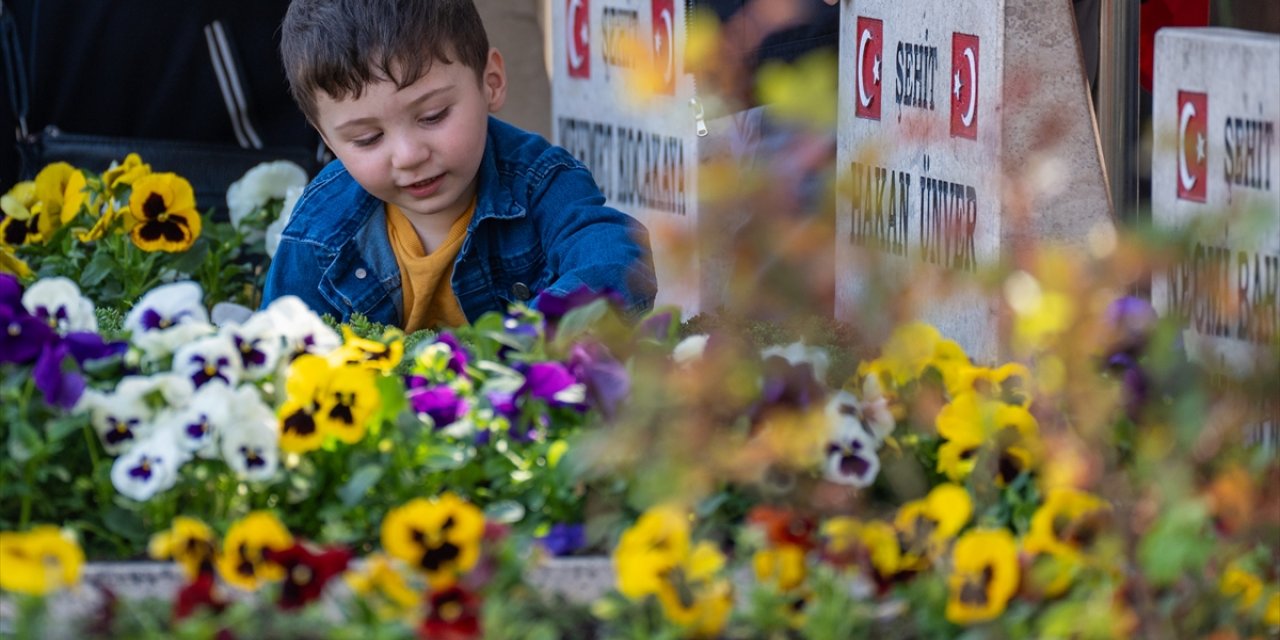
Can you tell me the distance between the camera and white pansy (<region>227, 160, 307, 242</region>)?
391 centimetres

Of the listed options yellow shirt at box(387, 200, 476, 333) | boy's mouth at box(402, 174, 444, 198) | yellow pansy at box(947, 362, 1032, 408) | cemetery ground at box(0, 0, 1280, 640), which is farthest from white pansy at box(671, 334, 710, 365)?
yellow shirt at box(387, 200, 476, 333)

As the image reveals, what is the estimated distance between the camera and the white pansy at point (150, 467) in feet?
6.02

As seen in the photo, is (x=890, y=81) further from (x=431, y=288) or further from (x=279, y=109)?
(x=279, y=109)

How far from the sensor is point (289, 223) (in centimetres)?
333

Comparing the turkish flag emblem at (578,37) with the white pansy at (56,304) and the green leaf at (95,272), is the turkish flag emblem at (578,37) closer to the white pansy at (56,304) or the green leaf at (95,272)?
the green leaf at (95,272)

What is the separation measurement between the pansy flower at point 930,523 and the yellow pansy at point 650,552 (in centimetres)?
22

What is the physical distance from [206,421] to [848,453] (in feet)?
2.16

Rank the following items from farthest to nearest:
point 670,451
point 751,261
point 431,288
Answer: point 431,288, point 670,451, point 751,261

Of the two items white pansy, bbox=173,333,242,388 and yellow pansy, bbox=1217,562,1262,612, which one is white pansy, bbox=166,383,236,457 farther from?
yellow pansy, bbox=1217,562,1262,612

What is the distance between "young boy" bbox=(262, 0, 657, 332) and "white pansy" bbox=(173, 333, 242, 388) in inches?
31.2

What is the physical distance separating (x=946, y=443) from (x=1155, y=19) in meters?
1.94

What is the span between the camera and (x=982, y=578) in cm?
161

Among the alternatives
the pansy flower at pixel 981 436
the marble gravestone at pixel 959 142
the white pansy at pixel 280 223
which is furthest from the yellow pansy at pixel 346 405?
the white pansy at pixel 280 223

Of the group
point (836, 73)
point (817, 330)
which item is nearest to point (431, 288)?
point (817, 330)
